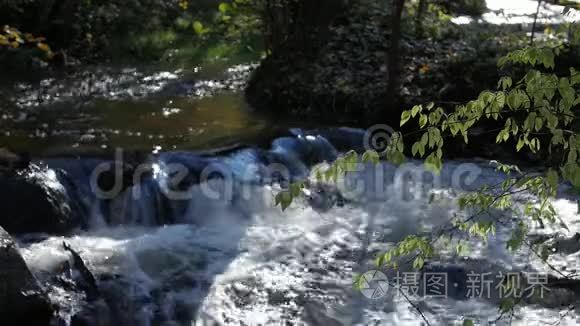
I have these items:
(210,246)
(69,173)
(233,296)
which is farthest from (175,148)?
(233,296)

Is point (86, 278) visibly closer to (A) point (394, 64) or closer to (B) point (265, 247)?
(B) point (265, 247)

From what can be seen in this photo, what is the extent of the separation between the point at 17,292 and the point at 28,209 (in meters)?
1.97

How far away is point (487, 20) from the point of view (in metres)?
16.6

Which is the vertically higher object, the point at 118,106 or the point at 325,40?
the point at 325,40

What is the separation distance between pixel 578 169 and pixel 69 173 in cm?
610

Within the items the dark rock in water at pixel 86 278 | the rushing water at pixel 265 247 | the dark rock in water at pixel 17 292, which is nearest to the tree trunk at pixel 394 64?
the rushing water at pixel 265 247

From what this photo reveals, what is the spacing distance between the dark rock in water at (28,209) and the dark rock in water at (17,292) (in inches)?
64.9

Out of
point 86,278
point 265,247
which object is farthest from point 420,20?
point 86,278

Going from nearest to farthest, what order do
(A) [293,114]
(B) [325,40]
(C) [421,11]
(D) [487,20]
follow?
(A) [293,114] → (B) [325,40] → (C) [421,11] → (D) [487,20]

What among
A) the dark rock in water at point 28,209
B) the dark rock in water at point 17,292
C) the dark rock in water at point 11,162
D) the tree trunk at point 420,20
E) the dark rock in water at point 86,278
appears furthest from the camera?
the tree trunk at point 420,20

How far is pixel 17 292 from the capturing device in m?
4.84

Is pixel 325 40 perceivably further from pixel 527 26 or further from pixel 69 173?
pixel 527 26

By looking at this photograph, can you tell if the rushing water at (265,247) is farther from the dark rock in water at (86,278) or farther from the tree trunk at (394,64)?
the tree trunk at (394,64)

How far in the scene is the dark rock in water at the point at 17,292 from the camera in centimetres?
480
